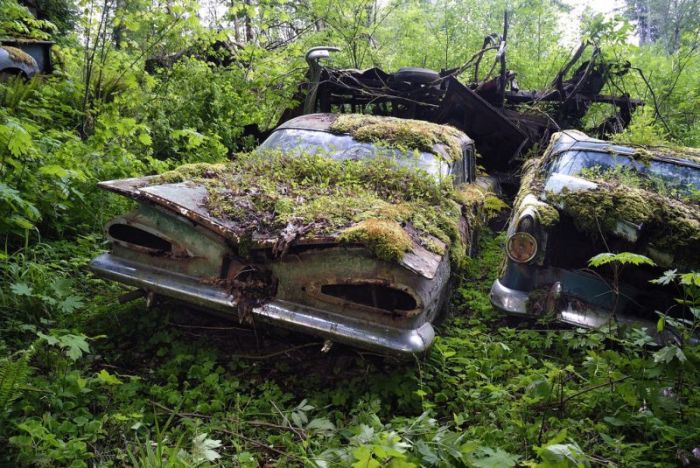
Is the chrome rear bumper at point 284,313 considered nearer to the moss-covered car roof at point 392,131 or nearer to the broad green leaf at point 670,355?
the broad green leaf at point 670,355

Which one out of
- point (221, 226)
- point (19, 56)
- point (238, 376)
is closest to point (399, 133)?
point (221, 226)

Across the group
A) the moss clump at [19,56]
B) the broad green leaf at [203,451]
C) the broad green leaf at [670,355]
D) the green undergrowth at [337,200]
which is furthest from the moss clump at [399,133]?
the moss clump at [19,56]

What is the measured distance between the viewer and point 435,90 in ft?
24.1

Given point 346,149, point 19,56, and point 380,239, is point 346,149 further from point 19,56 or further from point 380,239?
point 19,56

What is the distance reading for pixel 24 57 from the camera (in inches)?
273

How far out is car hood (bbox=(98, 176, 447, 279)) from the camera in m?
2.56

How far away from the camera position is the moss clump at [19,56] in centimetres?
673

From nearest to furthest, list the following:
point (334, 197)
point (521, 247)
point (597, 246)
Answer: point (334, 197)
point (597, 246)
point (521, 247)

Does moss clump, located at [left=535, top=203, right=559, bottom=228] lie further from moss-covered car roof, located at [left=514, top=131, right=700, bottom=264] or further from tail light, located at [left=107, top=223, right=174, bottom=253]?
tail light, located at [left=107, top=223, right=174, bottom=253]

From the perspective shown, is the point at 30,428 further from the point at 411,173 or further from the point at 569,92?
the point at 569,92

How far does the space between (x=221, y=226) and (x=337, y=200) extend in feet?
2.66

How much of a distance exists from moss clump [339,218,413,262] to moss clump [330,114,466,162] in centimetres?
177

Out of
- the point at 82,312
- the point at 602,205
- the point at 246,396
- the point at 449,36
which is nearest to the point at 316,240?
Result: the point at 246,396

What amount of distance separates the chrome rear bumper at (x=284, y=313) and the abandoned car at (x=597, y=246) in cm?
116
